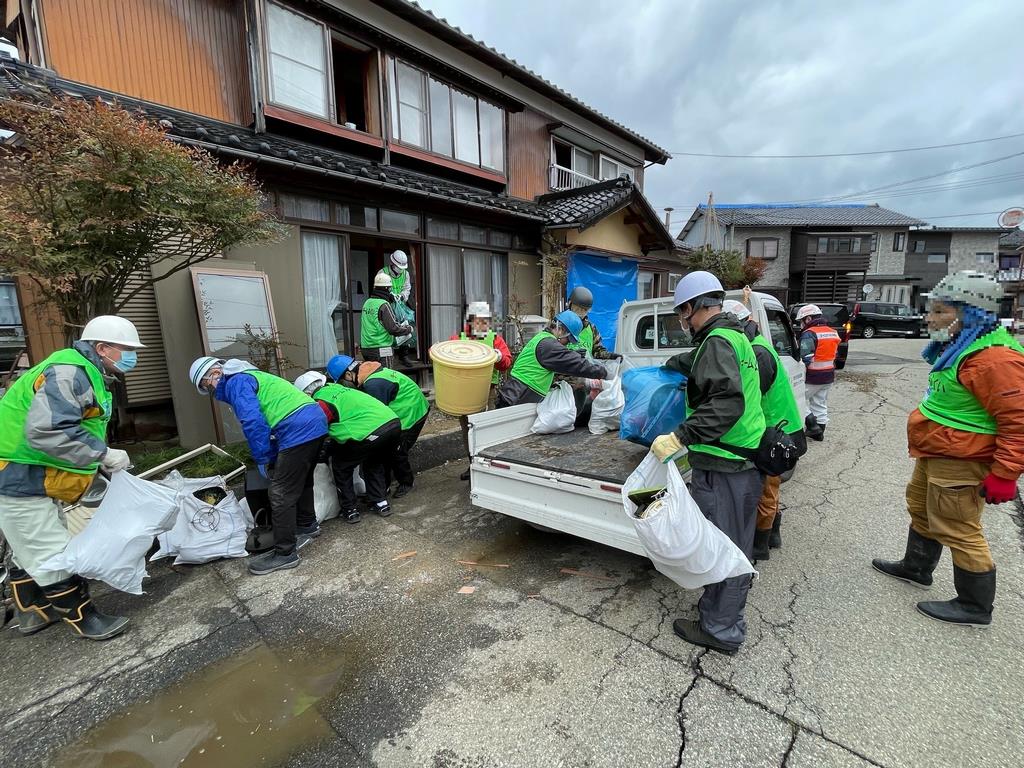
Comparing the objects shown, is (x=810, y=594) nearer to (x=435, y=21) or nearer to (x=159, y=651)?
(x=159, y=651)

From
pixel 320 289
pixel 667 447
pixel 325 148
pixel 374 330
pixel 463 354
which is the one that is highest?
pixel 325 148

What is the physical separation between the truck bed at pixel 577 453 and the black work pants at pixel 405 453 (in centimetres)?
109

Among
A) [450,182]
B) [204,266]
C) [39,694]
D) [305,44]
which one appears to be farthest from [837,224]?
[39,694]

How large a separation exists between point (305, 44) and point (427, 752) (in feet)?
26.0

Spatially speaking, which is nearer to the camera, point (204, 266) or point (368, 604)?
point (368, 604)

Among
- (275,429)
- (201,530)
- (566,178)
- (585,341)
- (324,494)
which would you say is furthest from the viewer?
(566,178)

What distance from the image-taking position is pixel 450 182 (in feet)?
26.9

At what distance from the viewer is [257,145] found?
5.32 meters

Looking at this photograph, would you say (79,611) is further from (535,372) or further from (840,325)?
(840,325)

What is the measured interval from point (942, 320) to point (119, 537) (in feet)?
15.3

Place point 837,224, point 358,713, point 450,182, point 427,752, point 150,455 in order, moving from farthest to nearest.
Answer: point 837,224
point 450,182
point 150,455
point 358,713
point 427,752

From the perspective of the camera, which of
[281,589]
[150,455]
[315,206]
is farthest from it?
[315,206]

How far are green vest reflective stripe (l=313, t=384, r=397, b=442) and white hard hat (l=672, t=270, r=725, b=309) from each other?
2.37 m

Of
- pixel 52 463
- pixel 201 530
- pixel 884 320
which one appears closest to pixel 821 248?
pixel 884 320
